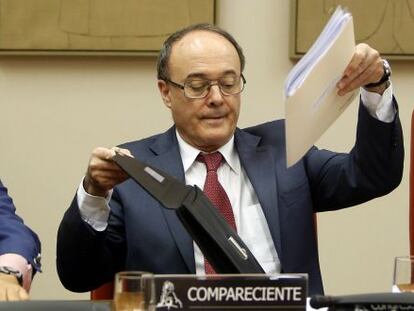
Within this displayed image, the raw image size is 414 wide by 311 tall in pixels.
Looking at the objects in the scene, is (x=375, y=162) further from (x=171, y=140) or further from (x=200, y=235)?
(x=200, y=235)

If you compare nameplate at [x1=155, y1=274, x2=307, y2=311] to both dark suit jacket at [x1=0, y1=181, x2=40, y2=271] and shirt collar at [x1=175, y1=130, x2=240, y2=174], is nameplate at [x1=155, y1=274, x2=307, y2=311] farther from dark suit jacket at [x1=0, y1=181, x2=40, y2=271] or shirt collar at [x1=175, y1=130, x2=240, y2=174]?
shirt collar at [x1=175, y1=130, x2=240, y2=174]

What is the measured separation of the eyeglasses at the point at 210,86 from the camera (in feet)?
7.61

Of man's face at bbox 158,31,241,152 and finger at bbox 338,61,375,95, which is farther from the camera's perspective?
man's face at bbox 158,31,241,152

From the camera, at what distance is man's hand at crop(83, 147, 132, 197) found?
192 centimetres

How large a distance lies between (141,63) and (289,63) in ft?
1.93

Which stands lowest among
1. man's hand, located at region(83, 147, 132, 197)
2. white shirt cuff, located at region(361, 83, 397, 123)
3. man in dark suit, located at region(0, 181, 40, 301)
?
man in dark suit, located at region(0, 181, 40, 301)

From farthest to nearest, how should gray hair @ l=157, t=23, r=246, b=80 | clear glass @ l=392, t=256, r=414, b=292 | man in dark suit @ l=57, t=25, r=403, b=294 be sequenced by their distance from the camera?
gray hair @ l=157, t=23, r=246, b=80
man in dark suit @ l=57, t=25, r=403, b=294
clear glass @ l=392, t=256, r=414, b=292

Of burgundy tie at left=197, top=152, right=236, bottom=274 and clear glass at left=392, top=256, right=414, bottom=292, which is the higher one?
burgundy tie at left=197, top=152, right=236, bottom=274

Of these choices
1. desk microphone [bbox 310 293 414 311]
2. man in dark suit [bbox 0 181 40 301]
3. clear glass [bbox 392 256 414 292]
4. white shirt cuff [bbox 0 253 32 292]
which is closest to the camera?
desk microphone [bbox 310 293 414 311]

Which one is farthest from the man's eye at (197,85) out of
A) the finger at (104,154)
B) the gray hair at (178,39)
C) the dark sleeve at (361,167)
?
the finger at (104,154)

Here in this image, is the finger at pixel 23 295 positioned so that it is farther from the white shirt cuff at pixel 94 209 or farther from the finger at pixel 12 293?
the white shirt cuff at pixel 94 209

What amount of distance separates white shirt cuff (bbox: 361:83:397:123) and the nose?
40 cm

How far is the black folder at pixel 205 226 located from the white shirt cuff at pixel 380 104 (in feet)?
2.24

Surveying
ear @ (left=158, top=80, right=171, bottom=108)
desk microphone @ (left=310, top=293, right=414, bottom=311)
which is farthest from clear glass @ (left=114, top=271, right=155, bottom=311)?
ear @ (left=158, top=80, right=171, bottom=108)
